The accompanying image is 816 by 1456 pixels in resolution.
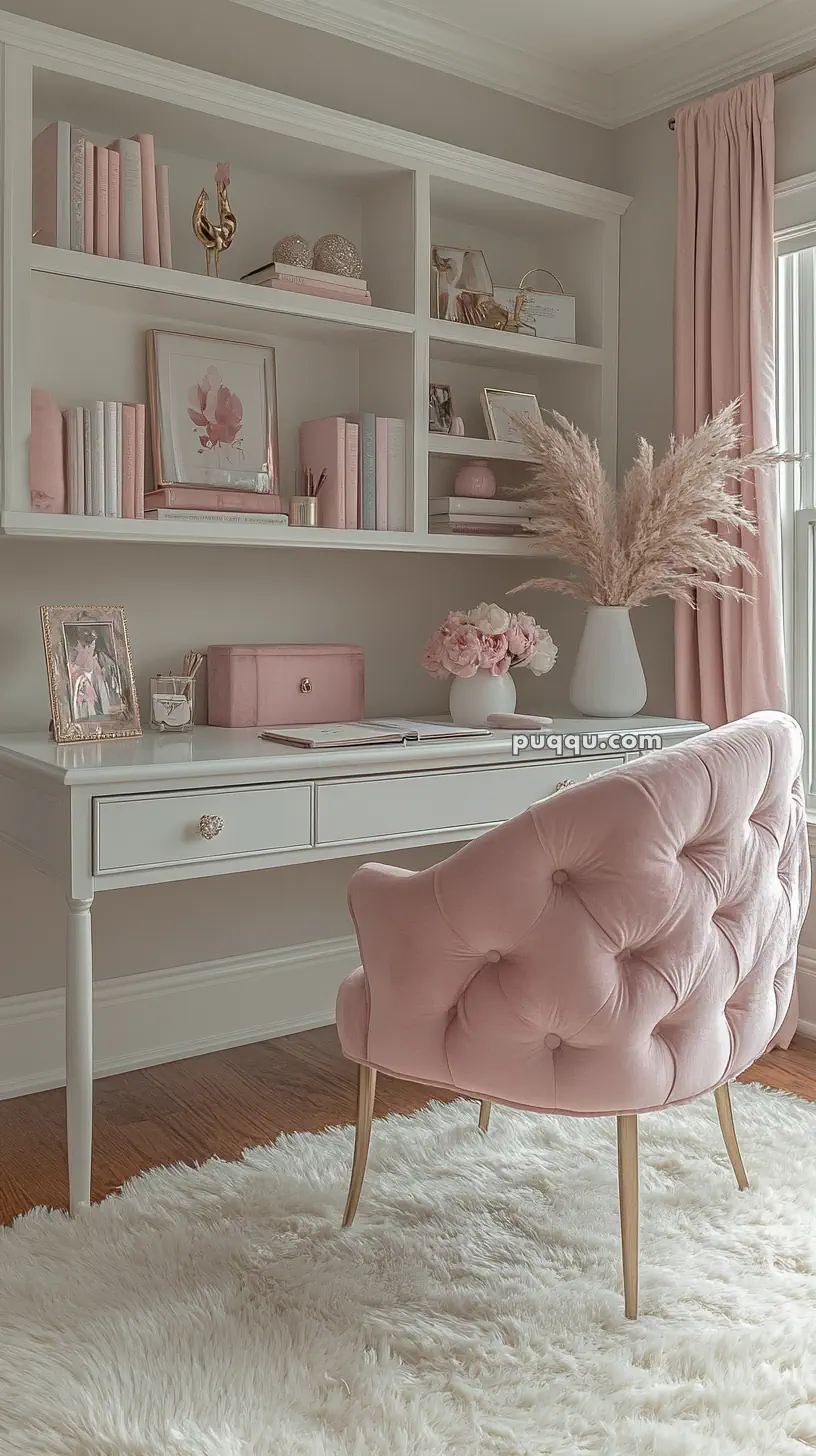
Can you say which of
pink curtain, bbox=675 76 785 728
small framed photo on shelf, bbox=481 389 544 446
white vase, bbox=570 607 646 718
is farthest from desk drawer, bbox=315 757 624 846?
small framed photo on shelf, bbox=481 389 544 446

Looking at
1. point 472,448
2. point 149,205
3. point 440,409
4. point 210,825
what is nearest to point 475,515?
point 472,448

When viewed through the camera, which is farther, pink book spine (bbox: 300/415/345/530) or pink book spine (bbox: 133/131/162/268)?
pink book spine (bbox: 300/415/345/530)

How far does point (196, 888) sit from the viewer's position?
9.71ft

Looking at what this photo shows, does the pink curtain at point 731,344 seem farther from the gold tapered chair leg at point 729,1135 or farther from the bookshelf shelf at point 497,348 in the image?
the gold tapered chair leg at point 729,1135

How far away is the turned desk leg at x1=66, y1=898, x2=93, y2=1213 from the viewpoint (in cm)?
204

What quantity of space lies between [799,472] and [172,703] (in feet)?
5.71

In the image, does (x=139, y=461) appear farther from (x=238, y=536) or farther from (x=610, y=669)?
(x=610, y=669)

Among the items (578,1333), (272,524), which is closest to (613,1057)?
(578,1333)

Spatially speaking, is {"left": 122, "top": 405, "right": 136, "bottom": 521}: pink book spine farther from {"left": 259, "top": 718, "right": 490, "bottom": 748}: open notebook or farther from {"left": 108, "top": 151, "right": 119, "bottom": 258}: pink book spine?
{"left": 259, "top": 718, "right": 490, "bottom": 748}: open notebook

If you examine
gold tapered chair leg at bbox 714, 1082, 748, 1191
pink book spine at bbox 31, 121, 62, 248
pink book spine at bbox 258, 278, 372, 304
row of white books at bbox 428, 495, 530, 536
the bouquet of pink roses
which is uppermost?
pink book spine at bbox 31, 121, 62, 248

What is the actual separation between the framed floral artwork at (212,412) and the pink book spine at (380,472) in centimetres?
24

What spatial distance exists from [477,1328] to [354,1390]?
0.23 metres

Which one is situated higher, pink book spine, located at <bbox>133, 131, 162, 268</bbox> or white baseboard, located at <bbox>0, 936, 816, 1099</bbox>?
pink book spine, located at <bbox>133, 131, 162, 268</bbox>

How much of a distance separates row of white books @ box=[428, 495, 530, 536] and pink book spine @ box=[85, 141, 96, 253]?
1069 millimetres
